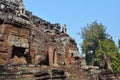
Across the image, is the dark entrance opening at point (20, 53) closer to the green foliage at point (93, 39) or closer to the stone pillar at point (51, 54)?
the stone pillar at point (51, 54)

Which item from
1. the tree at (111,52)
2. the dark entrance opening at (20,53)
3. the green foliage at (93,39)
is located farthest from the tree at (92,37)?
the dark entrance opening at (20,53)

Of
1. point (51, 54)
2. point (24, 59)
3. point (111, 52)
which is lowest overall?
point (24, 59)

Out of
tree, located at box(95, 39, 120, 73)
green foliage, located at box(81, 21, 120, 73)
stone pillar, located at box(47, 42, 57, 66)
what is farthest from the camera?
green foliage, located at box(81, 21, 120, 73)

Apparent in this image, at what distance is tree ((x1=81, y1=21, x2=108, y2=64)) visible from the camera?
130ft

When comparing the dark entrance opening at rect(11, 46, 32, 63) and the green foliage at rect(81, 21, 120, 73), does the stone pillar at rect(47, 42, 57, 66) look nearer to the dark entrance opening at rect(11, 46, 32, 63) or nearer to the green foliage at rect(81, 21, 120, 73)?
the dark entrance opening at rect(11, 46, 32, 63)

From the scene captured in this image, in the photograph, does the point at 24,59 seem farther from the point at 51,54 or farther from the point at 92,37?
the point at 92,37

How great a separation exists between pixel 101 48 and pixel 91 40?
4105mm

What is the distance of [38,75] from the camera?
7895 millimetres

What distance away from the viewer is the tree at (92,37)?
39.7m

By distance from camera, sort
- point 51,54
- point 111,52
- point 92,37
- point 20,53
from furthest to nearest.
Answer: point 92,37 < point 111,52 < point 51,54 < point 20,53

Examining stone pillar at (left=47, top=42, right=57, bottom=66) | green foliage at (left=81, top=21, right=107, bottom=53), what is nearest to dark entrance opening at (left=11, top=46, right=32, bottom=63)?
stone pillar at (left=47, top=42, right=57, bottom=66)

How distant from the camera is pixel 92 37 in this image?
132 feet

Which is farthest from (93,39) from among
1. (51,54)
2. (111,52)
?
(51,54)

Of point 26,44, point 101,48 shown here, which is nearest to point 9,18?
point 26,44
